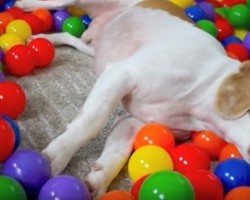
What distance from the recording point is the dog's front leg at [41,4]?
2.24m

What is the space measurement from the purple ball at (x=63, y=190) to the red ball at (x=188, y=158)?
0.28 metres

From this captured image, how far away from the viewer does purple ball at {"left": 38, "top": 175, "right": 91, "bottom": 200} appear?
1.05 meters

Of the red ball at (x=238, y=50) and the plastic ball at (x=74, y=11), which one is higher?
the plastic ball at (x=74, y=11)

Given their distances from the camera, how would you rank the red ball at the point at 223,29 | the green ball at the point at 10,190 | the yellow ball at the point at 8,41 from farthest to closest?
1. the red ball at the point at 223,29
2. the yellow ball at the point at 8,41
3. the green ball at the point at 10,190

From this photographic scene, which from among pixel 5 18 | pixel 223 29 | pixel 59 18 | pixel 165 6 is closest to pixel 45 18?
pixel 59 18

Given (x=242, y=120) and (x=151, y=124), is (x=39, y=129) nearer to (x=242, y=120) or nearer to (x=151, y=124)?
(x=151, y=124)

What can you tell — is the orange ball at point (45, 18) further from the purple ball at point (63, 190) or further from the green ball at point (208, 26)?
the purple ball at point (63, 190)

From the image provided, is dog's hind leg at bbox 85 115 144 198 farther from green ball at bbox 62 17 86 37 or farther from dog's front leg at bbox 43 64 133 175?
green ball at bbox 62 17 86 37

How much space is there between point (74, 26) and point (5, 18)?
28cm

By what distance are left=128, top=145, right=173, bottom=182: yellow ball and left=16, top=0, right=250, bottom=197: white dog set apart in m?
0.06

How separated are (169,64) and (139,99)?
5.0 inches

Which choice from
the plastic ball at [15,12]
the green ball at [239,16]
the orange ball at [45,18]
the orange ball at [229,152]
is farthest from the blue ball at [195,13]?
the orange ball at [229,152]

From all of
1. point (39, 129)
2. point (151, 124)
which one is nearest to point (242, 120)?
point (151, 124)

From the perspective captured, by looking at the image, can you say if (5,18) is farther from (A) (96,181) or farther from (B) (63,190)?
(B) (63,190)
